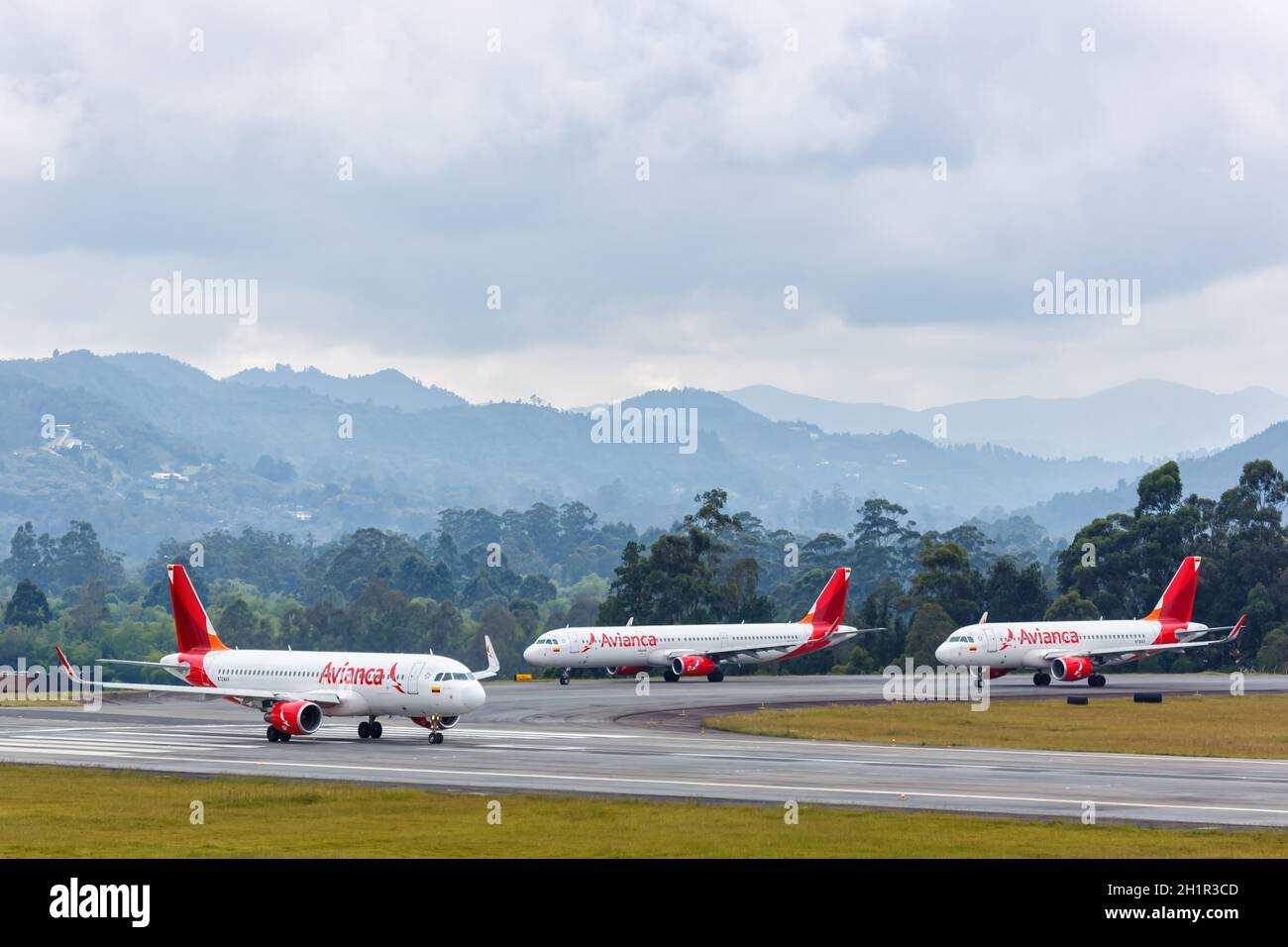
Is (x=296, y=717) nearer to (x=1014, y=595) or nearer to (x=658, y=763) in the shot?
(x=658, y=763)

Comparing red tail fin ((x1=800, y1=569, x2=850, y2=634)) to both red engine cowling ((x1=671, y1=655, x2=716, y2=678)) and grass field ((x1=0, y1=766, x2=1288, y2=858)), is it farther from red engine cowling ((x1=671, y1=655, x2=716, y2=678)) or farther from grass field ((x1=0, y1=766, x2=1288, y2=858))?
grass field ((x1=0, y1=766, x2=1288, y2=858))

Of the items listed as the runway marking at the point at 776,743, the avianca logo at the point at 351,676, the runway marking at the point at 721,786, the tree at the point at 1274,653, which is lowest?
the tree at the point at 1274,653

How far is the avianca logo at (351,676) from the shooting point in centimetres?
6812

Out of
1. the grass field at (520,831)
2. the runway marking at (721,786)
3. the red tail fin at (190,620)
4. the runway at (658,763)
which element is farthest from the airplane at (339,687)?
the grass field at (520,831)

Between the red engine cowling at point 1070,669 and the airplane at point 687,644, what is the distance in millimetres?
19009

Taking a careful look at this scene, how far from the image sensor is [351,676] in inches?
2729

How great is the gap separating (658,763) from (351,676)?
59.1 feet

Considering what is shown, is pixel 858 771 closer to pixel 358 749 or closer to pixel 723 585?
pixel 358 749

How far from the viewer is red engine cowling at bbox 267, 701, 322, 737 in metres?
67.5

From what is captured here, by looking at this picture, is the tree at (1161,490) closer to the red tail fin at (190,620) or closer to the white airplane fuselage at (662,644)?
the white airplane fuselage at (662,644)

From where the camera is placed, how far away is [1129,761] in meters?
59.4

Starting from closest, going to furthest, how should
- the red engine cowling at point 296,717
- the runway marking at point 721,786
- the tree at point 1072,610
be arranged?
1. the runway marking at point 721,786
2. the red engine cowling at point 296,717
3. the tree at point 1072,610

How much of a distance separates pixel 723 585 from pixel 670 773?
121805 millimetres

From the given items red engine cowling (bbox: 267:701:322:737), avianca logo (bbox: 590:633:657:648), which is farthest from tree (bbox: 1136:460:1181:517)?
red engine cowling (bbox: 267:701:322:737)
